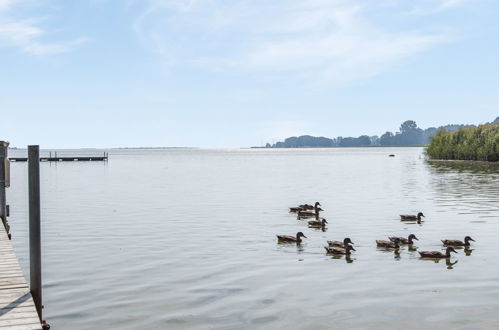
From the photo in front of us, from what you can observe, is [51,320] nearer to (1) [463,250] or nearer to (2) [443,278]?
(2) [443,278]

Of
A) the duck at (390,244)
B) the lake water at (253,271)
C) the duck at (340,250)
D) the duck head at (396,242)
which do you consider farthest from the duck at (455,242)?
the duck at (340,250)

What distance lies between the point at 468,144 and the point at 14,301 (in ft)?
396

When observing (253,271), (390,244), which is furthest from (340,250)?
(253,271)

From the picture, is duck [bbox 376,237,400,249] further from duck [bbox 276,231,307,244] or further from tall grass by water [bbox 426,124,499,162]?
tall grass by water [bbox 426,124,499,162]

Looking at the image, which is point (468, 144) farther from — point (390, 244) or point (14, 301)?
point (14, 301)

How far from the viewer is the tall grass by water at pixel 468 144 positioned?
4414 inches

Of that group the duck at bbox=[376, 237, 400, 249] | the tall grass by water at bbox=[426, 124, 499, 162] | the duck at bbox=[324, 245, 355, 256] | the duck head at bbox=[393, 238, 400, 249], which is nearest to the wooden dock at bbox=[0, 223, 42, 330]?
the duck at bbox=[324, 245, 355, 256]

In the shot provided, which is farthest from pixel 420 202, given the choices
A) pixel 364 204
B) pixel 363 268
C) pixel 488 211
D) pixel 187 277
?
pixel 187 277

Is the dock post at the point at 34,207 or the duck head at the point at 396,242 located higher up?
the dock post at the point at 34,207

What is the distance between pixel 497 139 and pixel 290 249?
312ft

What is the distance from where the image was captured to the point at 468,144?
122 meters

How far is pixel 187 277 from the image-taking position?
20.9 metres

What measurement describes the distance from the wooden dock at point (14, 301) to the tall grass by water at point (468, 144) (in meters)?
108

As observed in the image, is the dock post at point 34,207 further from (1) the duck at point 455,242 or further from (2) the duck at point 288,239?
(1) the duck at point 455,242
